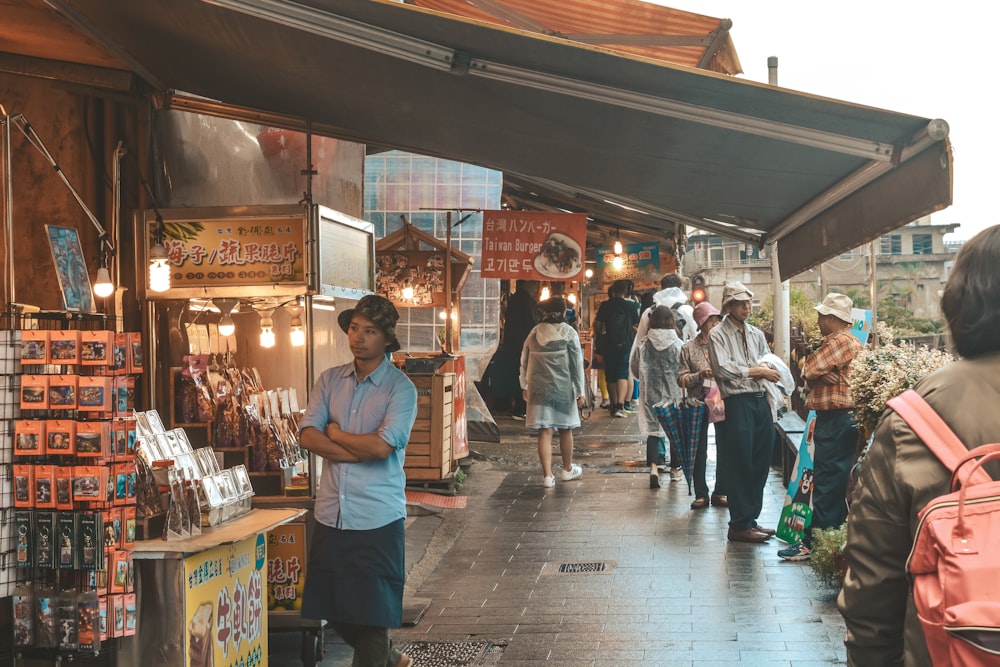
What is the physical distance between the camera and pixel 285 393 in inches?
285

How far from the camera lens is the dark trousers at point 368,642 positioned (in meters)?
5.15

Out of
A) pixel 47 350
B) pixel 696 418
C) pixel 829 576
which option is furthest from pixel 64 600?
pixel 696 418

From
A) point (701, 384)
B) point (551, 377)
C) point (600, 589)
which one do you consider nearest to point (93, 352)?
point (600, 589)

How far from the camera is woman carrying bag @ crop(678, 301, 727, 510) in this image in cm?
1024

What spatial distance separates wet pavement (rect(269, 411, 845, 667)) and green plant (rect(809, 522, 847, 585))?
0.56 feet

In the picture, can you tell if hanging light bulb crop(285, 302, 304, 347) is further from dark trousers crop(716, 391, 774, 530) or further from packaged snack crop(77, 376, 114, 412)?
dark trousers crop(716, 391, 774, 530)

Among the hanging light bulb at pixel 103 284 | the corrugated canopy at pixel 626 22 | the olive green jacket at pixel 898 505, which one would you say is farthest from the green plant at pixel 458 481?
the olive green jacket at pixel 898 505

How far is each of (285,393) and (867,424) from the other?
155 inches

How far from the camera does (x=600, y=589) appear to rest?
7.57m

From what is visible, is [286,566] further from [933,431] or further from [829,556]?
[933,431]

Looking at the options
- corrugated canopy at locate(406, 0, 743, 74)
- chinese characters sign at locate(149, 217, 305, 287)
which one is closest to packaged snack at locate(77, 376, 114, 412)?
chinese characters sign at locate(149, 217, 305, 287)

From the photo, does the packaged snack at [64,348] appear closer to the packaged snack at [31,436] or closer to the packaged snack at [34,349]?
the packaged snack at [34,349]

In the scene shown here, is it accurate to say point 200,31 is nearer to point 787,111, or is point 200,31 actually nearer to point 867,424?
point 787,111

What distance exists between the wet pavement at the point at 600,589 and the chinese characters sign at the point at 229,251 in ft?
7.56
